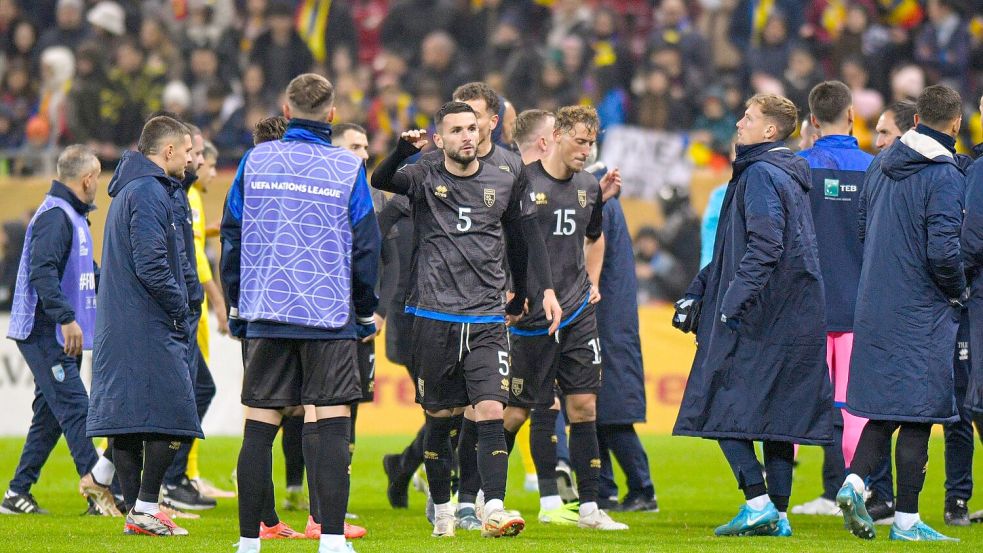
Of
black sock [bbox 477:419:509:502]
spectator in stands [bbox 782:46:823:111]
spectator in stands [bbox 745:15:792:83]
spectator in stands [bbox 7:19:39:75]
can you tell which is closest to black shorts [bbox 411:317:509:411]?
black sock [bbox 477:419:509:502]

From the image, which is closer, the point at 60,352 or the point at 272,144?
the point at 272,144

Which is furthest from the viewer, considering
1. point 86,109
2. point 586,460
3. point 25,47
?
point 25,47

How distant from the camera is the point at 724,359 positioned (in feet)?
25.5

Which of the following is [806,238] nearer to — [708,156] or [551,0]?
[708,156]

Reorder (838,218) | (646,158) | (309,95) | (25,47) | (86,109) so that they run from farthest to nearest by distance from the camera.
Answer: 1. (25,47)
2. (86,109)
3. (646,158)
4. (838,218)
5. (309,95)

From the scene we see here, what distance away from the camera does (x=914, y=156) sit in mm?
7547

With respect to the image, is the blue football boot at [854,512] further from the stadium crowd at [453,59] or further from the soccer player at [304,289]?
the stadium crowd at [453,59]

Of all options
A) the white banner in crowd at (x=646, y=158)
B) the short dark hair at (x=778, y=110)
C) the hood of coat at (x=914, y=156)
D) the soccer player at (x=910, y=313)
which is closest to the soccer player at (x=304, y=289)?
the short dark hair at (x=778, y=110)

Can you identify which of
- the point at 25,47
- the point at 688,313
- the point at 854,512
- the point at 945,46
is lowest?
the point at 854,512

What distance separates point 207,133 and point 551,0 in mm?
5233

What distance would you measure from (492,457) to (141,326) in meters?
1.98

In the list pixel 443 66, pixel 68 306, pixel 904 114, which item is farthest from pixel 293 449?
pixel 443 66

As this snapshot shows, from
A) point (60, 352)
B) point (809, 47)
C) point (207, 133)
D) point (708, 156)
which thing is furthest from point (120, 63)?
point (60, 352)

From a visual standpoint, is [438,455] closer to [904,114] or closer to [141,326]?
[141,326]
